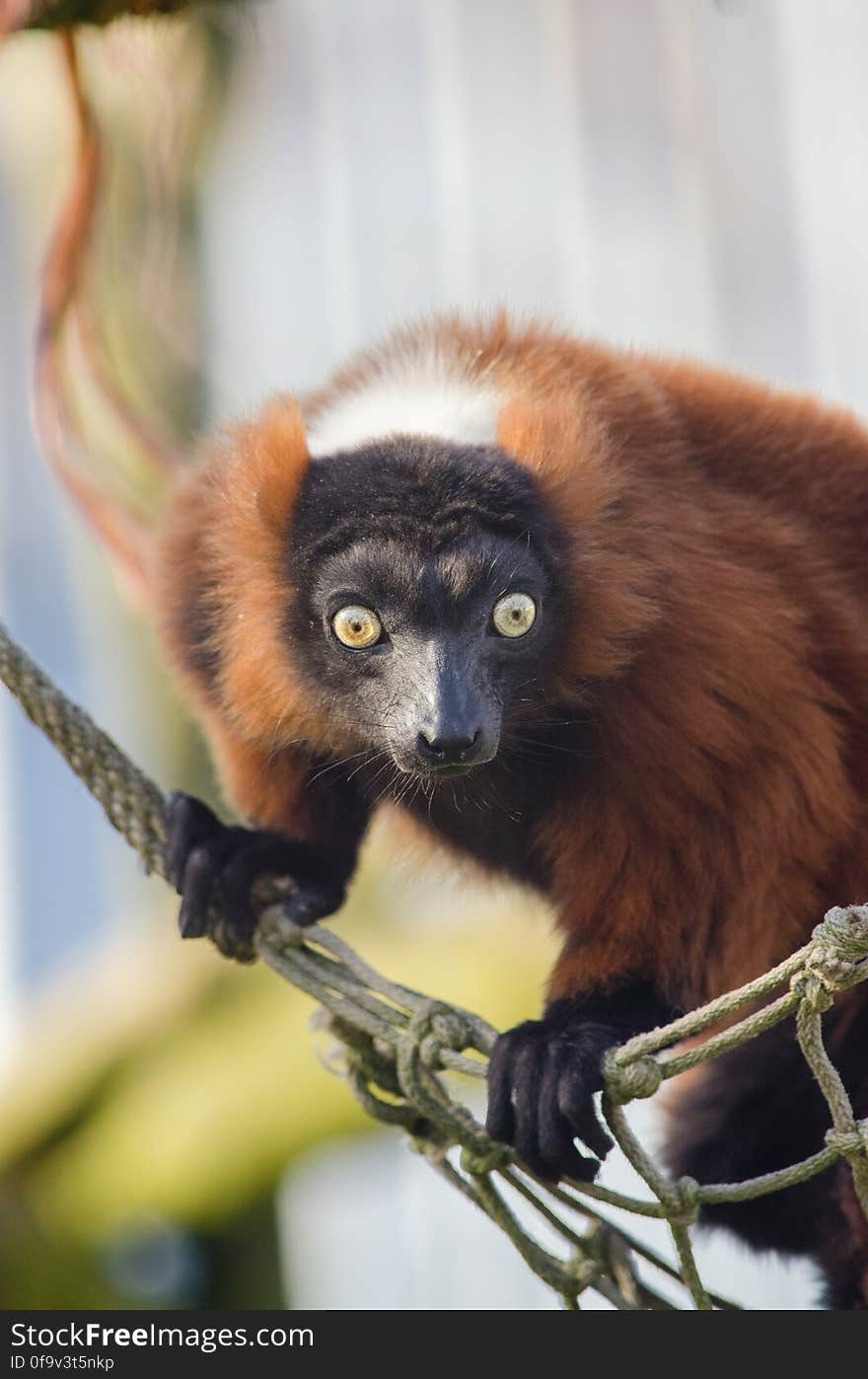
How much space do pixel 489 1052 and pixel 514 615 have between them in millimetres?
844

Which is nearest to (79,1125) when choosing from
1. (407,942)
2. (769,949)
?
(407,942)

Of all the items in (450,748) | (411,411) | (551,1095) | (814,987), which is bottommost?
(814,987)

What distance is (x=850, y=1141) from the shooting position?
2846 millimetres

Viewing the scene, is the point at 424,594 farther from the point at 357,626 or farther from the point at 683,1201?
the point at 683,1201

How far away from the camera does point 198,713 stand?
393 cm

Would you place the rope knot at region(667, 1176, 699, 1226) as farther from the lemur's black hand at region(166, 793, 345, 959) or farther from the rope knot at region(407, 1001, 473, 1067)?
the lemur's black hand at region(166, 793, 345, 959)

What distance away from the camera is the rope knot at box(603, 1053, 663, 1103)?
294cm

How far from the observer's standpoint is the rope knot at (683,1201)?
2.99 meters

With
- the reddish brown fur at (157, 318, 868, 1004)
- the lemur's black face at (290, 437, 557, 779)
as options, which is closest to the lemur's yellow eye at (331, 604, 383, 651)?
the lemur's black face at (290, 437, 557, 779)

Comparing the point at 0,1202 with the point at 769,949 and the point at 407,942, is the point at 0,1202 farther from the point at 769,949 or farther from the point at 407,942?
the point at 769,949

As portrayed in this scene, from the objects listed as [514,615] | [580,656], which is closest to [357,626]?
[514,615]

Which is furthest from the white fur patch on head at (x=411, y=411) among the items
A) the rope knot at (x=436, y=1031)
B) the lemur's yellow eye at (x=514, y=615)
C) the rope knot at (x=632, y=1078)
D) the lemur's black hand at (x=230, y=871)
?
the rope knot at (x=632, y=1078)

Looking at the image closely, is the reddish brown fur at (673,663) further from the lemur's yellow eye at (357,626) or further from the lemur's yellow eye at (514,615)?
the lemur's yellow eye at (357,626)

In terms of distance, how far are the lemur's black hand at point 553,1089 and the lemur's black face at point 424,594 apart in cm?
54
